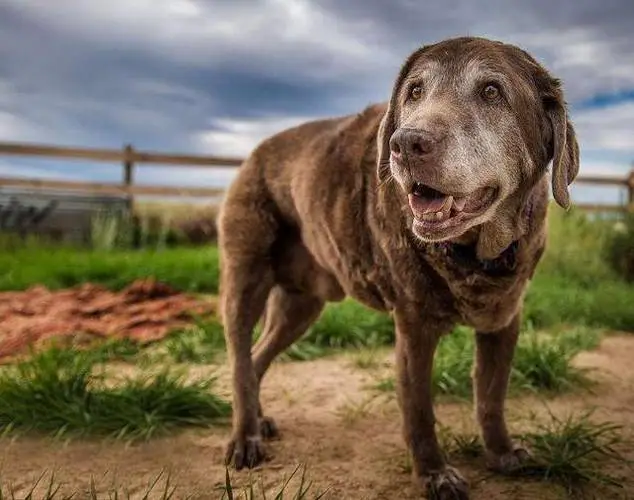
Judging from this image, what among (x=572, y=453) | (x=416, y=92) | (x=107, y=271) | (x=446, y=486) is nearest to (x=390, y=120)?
(x=416, y=92)

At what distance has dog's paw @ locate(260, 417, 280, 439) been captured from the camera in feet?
11.3

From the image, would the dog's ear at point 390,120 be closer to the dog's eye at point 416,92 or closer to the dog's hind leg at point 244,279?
the dog's eye at point 416,92

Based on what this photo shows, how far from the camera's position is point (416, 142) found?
79.3 inches

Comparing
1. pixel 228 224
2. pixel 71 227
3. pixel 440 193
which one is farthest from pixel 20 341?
pixel 71 227

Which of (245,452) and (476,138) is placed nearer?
(476,138)

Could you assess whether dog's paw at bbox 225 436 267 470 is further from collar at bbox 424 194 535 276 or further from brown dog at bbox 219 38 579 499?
collar at bbox 424 194 535 276

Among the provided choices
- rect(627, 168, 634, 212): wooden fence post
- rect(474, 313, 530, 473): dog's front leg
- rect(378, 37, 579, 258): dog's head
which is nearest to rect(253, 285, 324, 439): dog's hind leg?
rect(474, 313, 530, 473): dog's front leg

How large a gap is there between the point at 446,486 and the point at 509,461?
0.42 m

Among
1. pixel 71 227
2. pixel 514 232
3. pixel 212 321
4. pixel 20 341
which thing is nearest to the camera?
pixel 514 232

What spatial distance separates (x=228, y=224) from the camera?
138 inches

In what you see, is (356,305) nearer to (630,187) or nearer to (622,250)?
(622,250)

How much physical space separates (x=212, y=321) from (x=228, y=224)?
2200 mm

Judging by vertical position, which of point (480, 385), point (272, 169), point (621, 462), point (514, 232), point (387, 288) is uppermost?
point (272, 169)

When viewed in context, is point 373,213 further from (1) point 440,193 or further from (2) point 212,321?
(2) point 212,321
